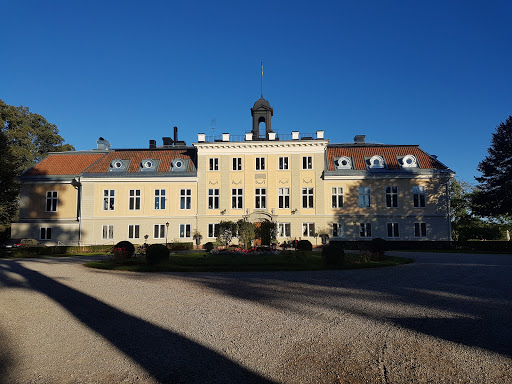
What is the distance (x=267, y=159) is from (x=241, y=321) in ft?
104

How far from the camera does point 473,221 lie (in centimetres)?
5244

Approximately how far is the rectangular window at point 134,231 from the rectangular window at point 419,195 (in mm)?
28202

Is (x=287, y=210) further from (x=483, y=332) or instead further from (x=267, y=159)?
(x=483, y=332)

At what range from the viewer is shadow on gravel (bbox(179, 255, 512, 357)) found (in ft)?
23.0

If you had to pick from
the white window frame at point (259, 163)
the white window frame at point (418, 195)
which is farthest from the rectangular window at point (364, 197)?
the white window frame at point (259, 163)

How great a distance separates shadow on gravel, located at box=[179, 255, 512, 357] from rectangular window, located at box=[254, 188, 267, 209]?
22.6 meters

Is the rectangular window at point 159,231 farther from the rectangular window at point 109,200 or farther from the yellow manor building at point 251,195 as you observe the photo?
the rectangular window at point 109,200

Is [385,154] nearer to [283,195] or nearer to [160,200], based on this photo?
[283,195]

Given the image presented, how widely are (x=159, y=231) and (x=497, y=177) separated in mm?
34733

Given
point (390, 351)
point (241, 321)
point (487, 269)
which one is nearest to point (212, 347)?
point (241, 321)

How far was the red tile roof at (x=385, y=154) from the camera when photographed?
125ft

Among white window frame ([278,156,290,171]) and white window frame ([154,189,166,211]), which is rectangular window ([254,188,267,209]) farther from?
white window frame ([154,189,166,211])

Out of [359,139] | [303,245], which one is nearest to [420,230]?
[359,139]

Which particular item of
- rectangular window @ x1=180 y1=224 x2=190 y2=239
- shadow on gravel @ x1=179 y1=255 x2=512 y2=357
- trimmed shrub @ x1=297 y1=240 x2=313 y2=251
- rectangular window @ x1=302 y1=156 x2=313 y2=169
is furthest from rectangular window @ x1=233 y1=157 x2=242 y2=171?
shadow on gravel @ x1=179 y1=255 x2=512 y2=357
